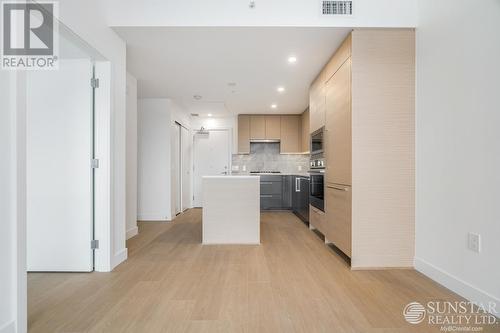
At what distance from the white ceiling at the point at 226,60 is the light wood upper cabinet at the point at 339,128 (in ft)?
1.36

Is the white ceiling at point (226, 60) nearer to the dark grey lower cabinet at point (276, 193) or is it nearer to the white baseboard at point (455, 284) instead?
the dark grey lower cabinet at point (276, 193)

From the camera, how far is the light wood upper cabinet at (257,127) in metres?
6.63

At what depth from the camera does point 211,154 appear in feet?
23.0

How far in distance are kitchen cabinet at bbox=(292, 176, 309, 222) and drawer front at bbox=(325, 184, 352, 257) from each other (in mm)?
1427

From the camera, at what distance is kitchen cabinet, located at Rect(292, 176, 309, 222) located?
15.8ft

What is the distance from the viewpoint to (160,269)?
2.63 m

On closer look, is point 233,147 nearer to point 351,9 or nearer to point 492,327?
point 351,9

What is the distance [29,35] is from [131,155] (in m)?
2.39

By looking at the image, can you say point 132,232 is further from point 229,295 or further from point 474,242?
point 474,242

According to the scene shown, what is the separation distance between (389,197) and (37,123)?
3517mm

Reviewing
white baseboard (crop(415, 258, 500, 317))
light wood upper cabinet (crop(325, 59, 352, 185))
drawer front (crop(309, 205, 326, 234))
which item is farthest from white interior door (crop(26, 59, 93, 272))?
white baseboard (crop(415, 258, 500, 317))

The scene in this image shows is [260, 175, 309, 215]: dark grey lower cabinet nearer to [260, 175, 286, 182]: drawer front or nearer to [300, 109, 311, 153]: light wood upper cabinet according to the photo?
[260, 175, 286, 182]: drawer front

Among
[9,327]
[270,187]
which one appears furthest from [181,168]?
[9,327]

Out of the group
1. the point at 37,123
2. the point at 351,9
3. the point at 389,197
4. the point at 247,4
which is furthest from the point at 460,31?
the point at 37,123
